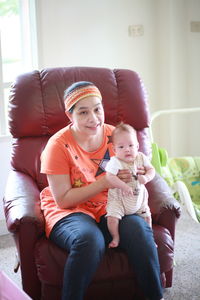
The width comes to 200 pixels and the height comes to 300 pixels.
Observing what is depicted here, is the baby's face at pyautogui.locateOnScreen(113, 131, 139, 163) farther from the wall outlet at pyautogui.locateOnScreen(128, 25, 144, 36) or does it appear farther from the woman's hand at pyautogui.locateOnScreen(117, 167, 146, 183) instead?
the wall outlet at pyautogui.locateOnScreen(128, 25, 144, 36)

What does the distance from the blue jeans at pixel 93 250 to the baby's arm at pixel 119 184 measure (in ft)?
0.36

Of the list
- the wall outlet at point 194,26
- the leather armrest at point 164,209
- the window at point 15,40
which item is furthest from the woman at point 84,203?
the wall outlet at point 194,26

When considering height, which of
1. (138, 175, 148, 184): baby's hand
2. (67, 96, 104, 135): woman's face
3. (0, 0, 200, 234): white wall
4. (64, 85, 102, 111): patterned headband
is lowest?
(138, 175, 148, 184): baby's hand

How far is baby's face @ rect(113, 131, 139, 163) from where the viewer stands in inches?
68.7

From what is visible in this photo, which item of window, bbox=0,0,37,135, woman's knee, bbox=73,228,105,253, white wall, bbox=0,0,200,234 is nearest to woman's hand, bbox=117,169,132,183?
woman's knee, bbox=73,228,105,253

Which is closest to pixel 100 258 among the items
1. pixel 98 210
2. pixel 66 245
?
pixel 66 245

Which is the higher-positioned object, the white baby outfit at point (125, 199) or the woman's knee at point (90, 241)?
the white baby outfit at point (125, 199)

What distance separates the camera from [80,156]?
191 centimetres

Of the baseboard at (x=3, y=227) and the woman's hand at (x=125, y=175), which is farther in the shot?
the baseboard at (x=3, y=227)

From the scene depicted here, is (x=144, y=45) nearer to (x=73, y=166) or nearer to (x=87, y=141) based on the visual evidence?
(x=87, y=141)

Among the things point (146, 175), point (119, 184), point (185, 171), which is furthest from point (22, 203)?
point (185, 171)

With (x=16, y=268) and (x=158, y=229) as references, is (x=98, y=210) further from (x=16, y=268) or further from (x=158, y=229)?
(x=16, y=268)

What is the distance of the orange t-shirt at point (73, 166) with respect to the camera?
72.3 inches

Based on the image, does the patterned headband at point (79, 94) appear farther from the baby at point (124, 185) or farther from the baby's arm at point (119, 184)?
the baby's arm at point (119, 184)
